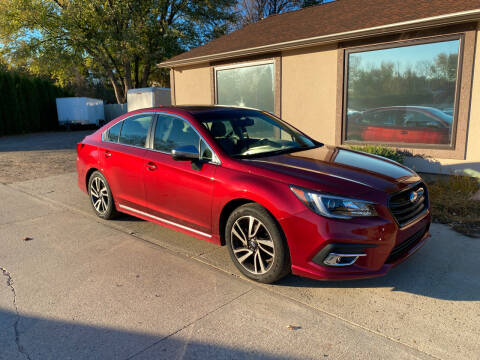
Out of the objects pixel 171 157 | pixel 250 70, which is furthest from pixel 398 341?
pixel 250 70

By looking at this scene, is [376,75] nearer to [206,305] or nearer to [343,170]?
[343,170]

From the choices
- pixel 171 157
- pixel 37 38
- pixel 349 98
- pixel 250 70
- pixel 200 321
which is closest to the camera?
pixel 200 321

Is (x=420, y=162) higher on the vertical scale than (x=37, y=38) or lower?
lower

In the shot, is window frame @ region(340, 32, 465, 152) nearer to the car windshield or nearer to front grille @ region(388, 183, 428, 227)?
the car windshield

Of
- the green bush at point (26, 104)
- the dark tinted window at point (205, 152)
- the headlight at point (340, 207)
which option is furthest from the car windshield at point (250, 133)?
the green bush at point (26, 104)

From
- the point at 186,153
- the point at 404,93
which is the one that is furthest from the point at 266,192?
the point at 404,93

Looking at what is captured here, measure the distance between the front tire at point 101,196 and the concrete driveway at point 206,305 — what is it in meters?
0.58

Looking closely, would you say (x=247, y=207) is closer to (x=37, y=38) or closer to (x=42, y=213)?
(x=42, y=213)

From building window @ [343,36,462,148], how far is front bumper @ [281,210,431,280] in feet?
15.8

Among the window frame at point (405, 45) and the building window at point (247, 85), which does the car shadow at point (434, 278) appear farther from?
the building window at point (247, 85)

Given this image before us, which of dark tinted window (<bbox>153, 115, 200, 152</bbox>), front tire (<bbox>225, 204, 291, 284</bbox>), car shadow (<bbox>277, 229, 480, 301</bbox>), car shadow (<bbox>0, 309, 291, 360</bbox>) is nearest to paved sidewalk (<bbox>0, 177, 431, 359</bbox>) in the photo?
car shadow (<bbox>0, 309, 291, 360</bbox>)

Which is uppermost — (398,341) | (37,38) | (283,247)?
(37,38)

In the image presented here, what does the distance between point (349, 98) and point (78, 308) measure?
7.02m

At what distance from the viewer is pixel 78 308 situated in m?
3.18
